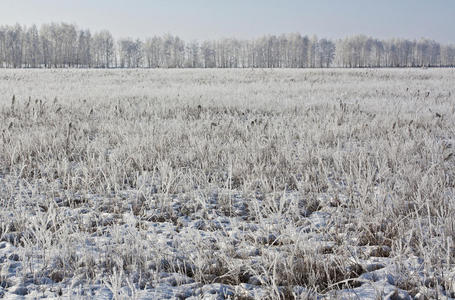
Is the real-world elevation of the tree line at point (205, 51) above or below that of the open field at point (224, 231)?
above

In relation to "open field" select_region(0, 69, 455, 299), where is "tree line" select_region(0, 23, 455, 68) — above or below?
above

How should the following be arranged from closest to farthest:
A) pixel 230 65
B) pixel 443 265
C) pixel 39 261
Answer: pixel 443 265 < pixel 39 261 < pixel 230 65

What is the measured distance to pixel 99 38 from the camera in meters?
89.9

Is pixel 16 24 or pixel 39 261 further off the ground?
pixel 16 24

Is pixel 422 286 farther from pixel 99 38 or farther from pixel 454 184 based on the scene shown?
pixel 99 38

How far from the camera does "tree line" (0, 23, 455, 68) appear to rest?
254 ft

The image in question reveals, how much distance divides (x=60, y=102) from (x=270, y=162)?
7276 mm

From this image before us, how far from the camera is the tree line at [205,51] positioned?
7750 centimetres

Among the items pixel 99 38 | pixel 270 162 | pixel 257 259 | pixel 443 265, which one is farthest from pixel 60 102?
pixel 99 38

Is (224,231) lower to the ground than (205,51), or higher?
lower

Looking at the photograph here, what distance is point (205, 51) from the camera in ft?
333

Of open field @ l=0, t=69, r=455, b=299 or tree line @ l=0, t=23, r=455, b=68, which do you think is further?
tree line @ l=0, t=23, r=455, b=68

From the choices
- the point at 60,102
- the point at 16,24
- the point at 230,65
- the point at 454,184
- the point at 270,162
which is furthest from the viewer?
the point at 230,65

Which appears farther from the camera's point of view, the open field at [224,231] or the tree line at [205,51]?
the tree line at [205,51]
